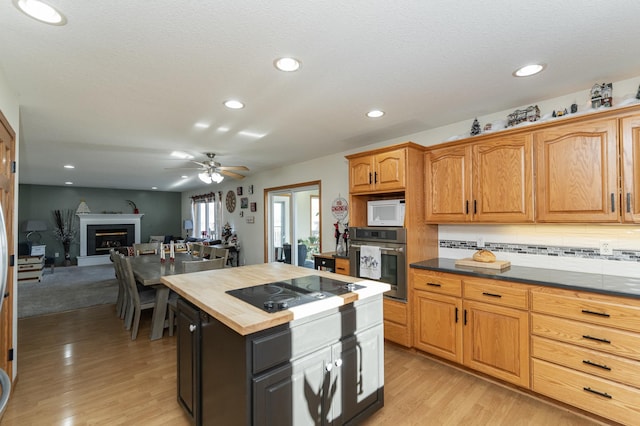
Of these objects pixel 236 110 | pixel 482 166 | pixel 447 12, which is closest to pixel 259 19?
pixel 447 12

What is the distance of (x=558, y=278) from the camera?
86.6 inches

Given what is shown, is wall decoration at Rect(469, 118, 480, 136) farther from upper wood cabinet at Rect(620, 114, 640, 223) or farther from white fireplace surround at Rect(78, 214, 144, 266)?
white fireplace surround at Rect(78, 214, 144, 266)

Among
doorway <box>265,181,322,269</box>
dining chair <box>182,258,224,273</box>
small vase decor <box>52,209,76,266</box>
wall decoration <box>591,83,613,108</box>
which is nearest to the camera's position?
wall decoration <box>591,83,613,108</box>

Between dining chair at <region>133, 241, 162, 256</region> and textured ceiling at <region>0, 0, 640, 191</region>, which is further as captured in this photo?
dining chair at <region>133, 241, 162, 256</region>

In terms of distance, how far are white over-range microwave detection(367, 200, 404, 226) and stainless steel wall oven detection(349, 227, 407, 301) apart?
12 cm

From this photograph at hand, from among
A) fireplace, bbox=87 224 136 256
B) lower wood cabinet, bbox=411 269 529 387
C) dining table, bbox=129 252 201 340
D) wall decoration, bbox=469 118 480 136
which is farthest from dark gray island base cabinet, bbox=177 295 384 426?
fireplace, bbox=87 224 136 256

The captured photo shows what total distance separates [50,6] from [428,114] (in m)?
2.76

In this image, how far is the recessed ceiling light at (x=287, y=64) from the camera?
186 centimetres

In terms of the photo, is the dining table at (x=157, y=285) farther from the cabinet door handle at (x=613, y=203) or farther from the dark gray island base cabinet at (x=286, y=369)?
the cabinet door handle at (x=613, y=203)

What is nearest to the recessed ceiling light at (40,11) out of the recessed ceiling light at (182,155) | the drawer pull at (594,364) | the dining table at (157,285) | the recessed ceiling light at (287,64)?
the recessed ceiling light at (287,64)

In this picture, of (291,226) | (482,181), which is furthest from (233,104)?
(291,226)

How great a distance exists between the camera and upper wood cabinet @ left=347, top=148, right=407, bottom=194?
2998 mm

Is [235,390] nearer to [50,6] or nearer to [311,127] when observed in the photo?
[50,6]

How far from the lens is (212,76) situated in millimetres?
2080
